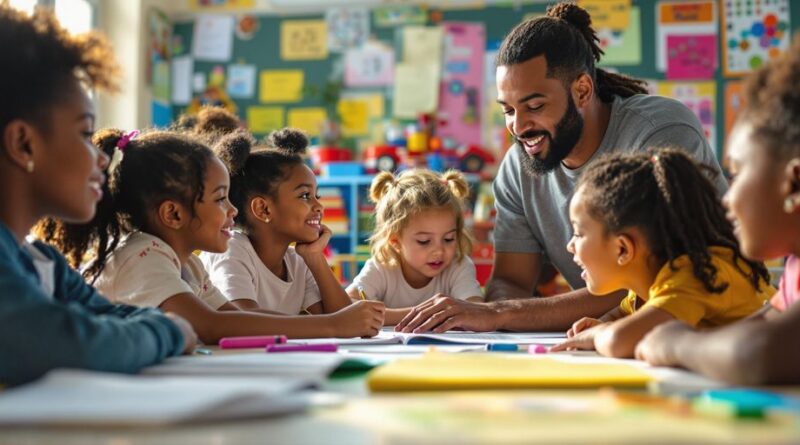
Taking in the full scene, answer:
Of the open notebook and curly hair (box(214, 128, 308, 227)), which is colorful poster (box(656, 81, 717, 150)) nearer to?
curly hair (box(214, 128, 308, 227))

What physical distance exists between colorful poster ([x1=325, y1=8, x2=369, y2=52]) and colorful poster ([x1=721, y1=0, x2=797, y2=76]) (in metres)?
1.92

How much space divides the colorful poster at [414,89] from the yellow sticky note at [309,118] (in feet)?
1.35

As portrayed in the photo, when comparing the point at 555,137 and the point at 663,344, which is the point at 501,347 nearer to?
the point at 663,344

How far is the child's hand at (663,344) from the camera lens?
971 mm

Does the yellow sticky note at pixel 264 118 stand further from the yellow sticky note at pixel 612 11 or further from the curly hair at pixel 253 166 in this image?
the curly hair at pixel 253 166

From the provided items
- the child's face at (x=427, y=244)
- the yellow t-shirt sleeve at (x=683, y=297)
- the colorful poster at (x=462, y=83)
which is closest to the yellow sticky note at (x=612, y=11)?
the colorful poster at (x=462, y=83)

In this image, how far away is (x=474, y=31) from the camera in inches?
185

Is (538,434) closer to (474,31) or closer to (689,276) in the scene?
(689,276)

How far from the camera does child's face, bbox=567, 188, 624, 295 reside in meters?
1.38

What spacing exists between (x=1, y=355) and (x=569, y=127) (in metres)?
1.57

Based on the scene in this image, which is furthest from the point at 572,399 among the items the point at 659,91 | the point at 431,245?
the point at 659,91

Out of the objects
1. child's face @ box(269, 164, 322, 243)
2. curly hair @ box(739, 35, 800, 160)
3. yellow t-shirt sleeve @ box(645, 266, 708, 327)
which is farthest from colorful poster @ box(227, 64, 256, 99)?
curly hair @ box(739, 35, 800, 160)

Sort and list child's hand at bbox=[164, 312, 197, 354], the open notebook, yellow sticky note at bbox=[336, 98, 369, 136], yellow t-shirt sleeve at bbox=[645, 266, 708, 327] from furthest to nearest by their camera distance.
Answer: yellow sticky note at bbox=[336, 98, 369, 136] → yellow t-shirt sleeve at bbox=[645, 266, 708, 327] → child's hand at bbox=[164, 312, 197, 354] → the open notebook

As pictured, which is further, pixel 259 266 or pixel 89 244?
pixel 259 266
